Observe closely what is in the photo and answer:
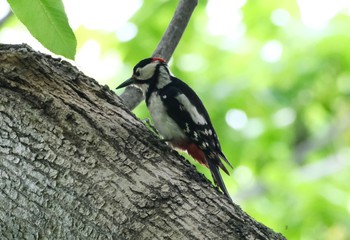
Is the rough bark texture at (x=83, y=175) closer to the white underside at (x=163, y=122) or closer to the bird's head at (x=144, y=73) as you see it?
the white underside at (x=163, y=122)

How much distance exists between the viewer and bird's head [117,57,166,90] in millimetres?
4570

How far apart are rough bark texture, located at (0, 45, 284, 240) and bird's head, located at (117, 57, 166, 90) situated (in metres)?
1.62

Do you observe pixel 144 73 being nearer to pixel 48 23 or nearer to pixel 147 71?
pixel 147 71

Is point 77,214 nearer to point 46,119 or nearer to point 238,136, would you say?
point 46,119

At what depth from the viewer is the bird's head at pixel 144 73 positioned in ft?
15.0

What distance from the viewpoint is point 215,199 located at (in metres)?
2.83

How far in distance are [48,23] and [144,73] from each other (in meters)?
1.97

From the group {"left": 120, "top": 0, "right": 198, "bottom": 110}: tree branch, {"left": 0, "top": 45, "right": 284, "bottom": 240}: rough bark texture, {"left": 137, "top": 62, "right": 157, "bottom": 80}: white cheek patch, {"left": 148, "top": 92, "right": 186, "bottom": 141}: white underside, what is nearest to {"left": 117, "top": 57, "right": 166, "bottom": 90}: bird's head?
{"left": 137, "top": 62, "right": 157, "bottom": 80}: white cheek patch

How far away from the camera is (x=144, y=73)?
470 centimetres

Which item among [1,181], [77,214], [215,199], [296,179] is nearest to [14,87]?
[1,181]

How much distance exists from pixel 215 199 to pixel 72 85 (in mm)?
787

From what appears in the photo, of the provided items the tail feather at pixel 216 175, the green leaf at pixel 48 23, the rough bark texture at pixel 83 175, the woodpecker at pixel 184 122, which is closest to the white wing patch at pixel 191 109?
the woodpecker at pixel 184 122

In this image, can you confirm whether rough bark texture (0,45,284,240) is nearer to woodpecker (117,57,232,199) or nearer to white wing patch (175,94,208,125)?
woodpecker (117,57,232,199)

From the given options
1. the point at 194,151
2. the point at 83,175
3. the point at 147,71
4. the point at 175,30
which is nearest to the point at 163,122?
the point at 194,151
